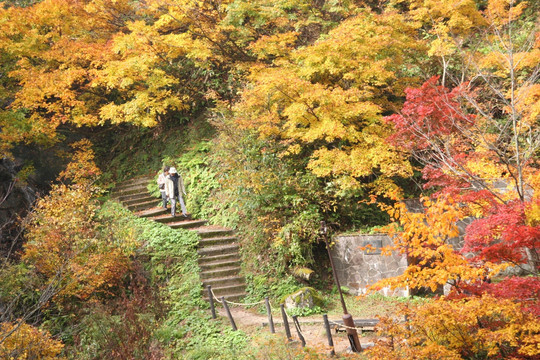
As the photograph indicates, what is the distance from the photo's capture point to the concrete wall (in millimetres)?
10961

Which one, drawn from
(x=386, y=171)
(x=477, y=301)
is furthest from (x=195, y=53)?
(x=477, y=301)

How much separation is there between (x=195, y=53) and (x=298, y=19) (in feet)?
13.5

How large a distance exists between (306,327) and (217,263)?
3.71 m

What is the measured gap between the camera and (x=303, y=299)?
33.4ft

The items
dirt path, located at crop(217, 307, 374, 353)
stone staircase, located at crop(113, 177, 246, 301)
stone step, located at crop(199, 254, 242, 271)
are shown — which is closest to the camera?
dirt path, located at crop(217, 307, 374, 353)

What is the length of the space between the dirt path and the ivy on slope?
0.48m

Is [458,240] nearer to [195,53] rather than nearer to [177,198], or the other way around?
[177,198]

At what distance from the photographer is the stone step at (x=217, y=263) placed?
12.0 metres

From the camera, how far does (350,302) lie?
1078 cm

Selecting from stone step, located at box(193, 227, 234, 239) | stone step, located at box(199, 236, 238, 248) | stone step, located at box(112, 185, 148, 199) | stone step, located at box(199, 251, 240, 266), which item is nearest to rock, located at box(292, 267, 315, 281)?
stone step, located at box(199, 251, 240, 266)

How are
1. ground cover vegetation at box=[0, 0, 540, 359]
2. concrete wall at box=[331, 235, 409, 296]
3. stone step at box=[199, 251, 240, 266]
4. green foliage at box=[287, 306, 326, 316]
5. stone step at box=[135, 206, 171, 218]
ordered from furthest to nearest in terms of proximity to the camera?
stone step at box=[135, 206, 171, 218], stone step at box=[199, 251, 240, 266], concrete wall at box=[331, 235, 409, 296], green foliage at box=[287, 306, 326, 316], ground cover vegetation at box=[0, 0, 540, 359]

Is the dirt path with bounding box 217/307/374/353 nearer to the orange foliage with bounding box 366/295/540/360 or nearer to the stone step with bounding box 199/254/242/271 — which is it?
the stone step with bounding box 199/254/242/271

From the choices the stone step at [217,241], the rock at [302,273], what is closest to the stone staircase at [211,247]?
the stone step at [217,241]

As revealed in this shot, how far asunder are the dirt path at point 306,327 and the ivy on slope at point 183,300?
1.56 feet
